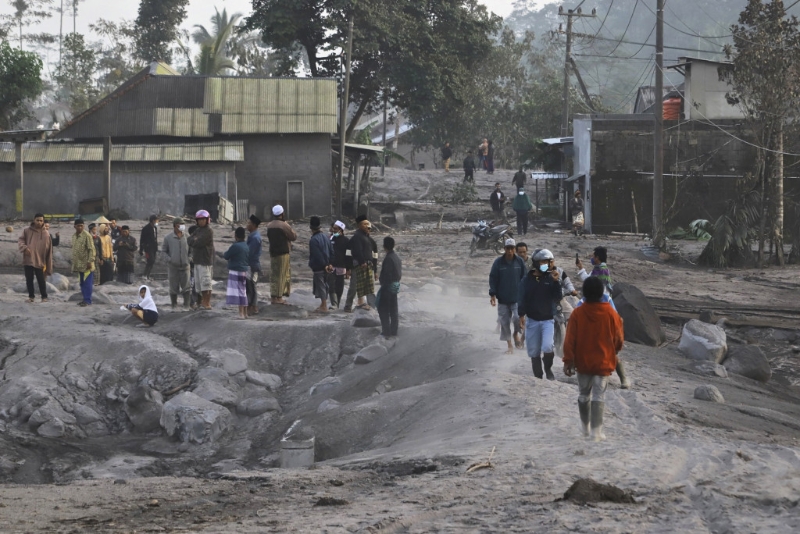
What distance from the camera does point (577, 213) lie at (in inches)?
1217

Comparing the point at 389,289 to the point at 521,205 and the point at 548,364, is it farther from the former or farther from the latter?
the point at 521,205

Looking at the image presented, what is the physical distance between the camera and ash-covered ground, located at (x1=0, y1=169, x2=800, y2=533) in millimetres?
6578

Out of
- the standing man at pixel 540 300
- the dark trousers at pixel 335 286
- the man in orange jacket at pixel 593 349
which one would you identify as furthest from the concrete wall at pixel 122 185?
the man in orange jacket at pixel 593 349

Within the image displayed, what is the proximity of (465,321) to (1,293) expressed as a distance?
26.8 ft

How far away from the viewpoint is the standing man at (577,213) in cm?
3005

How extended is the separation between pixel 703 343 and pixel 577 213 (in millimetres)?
16744

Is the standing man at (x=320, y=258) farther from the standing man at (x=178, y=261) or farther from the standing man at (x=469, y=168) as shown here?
the standing man at (x=469, y=168)

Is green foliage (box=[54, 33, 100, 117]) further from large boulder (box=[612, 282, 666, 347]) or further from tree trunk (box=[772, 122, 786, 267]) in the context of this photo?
→ large boulder (box=[612, 282, 666, 347])

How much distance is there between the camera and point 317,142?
34.4 m

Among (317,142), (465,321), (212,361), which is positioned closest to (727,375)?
(465,321)

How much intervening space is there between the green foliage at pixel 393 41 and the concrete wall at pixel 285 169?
599 centimetres

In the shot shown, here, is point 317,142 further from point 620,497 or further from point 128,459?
point 620,497

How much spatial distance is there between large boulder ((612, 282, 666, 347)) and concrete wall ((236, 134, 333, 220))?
19.4 meters

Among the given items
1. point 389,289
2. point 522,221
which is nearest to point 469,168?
point 522,221
